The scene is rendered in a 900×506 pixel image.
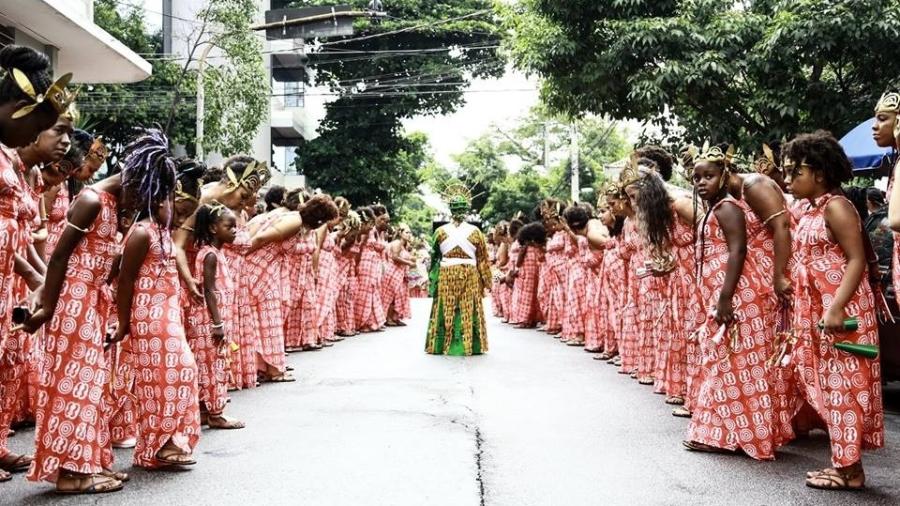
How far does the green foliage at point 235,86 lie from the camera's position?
70.6 feet

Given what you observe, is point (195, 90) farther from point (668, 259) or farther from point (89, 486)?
point (89, 486)

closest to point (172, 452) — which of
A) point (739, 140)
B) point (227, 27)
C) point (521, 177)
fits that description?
point (739, 140)

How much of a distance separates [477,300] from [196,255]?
583 centimetres

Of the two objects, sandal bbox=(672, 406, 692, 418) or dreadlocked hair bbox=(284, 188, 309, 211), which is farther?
dreadlocked hair bbox=(284, 188, 309, 211)

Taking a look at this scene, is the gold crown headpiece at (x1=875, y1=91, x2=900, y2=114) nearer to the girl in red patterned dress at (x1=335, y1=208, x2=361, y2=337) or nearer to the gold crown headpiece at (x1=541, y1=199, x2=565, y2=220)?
the gold crown headpiece at (x1=541, y1=199, x2=565, y2=220)

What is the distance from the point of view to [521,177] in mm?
47344

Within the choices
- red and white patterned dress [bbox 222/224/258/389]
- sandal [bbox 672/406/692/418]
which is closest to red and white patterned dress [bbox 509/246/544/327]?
red and white patterned dress [bbox 222/224/258/389]

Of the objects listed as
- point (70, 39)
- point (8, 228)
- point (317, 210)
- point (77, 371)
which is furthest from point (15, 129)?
point (70, 39)

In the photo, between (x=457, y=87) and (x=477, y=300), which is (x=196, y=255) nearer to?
(x=477, y=300)

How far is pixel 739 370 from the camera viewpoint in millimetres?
6164

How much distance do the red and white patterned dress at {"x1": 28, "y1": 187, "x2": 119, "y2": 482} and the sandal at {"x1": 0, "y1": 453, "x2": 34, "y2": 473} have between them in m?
0.64

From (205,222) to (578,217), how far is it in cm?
749

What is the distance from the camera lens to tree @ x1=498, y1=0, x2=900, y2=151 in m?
13.5

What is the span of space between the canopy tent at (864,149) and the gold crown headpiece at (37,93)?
928 centimetres
